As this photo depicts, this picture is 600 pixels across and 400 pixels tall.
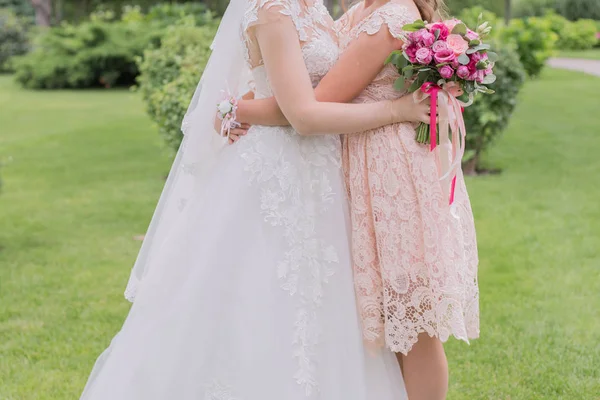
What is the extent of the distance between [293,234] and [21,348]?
2647mm

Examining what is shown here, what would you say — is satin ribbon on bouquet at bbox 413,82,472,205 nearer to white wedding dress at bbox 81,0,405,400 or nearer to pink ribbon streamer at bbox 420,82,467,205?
pink ribbon streamer at bbox 420,82,467,205

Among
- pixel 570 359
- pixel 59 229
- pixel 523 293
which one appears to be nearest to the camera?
pixel 570 359

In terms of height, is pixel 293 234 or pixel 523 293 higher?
pixel 293 234

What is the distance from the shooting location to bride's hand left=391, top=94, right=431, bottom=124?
281 cm

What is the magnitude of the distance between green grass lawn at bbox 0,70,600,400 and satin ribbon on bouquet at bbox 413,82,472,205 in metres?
1.69

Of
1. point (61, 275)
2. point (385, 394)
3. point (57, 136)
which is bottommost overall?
point (57, 136)

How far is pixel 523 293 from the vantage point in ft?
18.6

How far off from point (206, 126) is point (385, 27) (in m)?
0.82

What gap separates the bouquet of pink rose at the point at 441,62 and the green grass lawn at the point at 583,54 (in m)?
26.0

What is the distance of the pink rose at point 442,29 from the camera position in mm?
2707

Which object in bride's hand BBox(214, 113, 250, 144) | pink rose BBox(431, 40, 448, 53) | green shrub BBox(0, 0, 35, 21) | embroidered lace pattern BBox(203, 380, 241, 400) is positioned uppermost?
pink rose BBox(431, 40, 448, 53)

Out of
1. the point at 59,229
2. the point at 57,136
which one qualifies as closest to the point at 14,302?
the point at 59,229

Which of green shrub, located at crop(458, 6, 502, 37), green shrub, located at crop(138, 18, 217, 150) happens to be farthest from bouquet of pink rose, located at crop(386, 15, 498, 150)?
green shrub, located at crop(458, 6, 502, 37)

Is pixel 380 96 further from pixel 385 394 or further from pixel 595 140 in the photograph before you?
pixel 595 140
